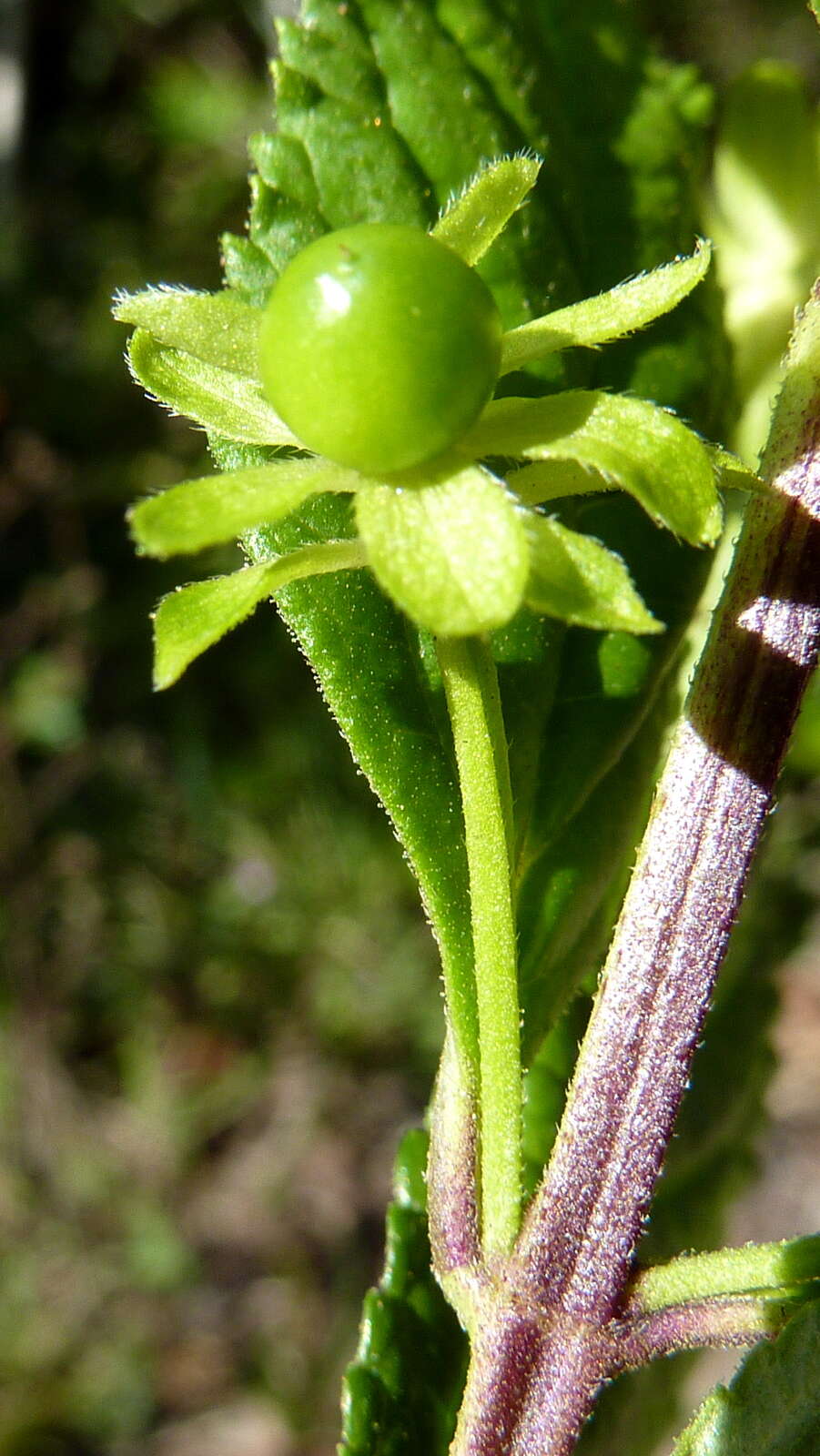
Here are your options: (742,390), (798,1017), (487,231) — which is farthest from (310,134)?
(798,1017)

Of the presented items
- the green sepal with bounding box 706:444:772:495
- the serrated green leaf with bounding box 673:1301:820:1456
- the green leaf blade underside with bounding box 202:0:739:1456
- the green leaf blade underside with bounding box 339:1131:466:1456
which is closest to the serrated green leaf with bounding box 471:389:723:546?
the green sepal with bounding box 706:444:772:495

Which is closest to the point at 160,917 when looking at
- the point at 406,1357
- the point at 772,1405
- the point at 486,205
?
the point at 406,1357

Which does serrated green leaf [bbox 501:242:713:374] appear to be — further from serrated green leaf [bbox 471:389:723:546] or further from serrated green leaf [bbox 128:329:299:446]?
serrated green leaf [bbox 128:329:299:446]

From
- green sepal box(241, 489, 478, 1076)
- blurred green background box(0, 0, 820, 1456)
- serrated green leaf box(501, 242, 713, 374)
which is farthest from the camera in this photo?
blurred green background box(0, 0, 820, 1456)

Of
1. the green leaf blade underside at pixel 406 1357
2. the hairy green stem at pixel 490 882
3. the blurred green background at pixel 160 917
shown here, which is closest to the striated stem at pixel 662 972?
the hairy green stem at pixel 490 882

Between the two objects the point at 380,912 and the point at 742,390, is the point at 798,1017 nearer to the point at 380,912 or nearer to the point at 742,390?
the point at 380,912
